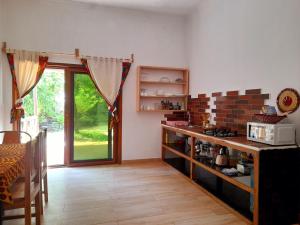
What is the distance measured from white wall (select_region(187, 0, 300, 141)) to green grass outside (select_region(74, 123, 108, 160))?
202cm

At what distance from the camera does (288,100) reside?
238 cm

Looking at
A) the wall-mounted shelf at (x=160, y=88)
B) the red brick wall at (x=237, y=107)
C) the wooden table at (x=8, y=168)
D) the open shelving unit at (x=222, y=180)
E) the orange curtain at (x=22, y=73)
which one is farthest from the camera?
the wall-mounted shelf at (x=160, y=88)

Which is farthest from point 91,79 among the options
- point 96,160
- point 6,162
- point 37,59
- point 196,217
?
point 196,217

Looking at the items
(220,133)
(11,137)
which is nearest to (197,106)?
(220,133)

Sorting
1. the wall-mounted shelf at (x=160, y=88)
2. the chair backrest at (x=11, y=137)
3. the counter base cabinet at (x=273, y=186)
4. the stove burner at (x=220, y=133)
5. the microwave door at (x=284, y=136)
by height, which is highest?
the wall-mounted shelf at (x=160, y=88)

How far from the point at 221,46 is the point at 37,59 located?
3.08m

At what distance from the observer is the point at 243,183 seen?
2.33 meters

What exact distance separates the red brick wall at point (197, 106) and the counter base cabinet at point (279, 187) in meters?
1.87

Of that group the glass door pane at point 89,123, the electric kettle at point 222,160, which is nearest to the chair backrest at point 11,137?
the glass door pane at point 89,123

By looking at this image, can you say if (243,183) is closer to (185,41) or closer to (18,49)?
(185,41)

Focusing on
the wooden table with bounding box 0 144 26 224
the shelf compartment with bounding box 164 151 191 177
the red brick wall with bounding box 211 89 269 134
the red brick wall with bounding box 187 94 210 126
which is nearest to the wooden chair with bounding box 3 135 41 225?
the wooden table with bounding box 0 144 26 224

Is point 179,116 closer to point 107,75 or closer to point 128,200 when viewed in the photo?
point 107,75

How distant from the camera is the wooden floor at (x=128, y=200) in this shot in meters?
2.29

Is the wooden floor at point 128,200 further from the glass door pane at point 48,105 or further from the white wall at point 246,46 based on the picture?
the white wall at point 246,46
